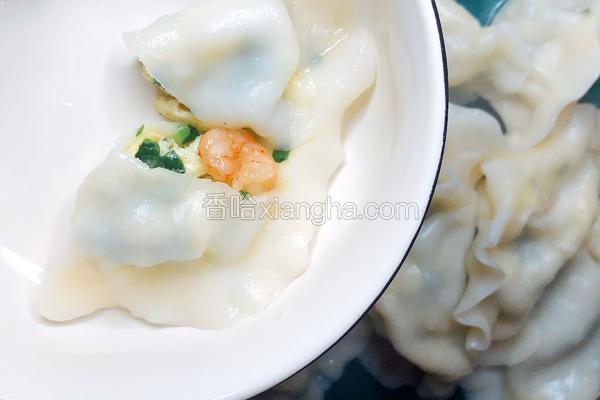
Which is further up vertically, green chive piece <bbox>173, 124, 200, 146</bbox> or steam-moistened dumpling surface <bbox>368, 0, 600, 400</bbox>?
green chive piece <bbox>173, 124, 200, 146</bbox>

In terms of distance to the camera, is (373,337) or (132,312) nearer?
(132,312)

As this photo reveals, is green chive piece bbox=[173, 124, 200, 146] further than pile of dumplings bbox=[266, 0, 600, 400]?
No

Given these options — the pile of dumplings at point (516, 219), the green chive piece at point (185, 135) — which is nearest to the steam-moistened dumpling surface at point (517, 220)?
the pile of dumplings at point (516, 219)

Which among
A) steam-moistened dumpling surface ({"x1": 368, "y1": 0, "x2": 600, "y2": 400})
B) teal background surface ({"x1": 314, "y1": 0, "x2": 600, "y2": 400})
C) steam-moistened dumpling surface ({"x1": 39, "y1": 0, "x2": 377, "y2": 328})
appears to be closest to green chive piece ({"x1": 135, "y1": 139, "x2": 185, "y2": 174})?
steam-moistened dumpling surface ({"x1": 39, "y1": 0, "x2": 377, "y2": 328})

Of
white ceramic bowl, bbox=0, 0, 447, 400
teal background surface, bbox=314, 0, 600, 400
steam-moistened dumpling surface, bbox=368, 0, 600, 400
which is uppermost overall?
white ceramic bowl, bbox=0, 0, 447, 400

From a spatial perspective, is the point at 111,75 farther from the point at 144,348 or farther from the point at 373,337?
the point at 373,337

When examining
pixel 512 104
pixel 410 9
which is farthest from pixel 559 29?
pixel 410 9

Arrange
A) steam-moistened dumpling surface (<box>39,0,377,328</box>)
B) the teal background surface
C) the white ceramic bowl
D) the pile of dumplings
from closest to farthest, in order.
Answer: the white ceramic bowl < steam-moistened dumpling surface (<box>39,0,377,328</box>) < the pile of dumplings < the teal background surface

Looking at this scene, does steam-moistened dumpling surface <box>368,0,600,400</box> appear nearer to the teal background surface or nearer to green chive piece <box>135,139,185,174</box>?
the teal background surface
